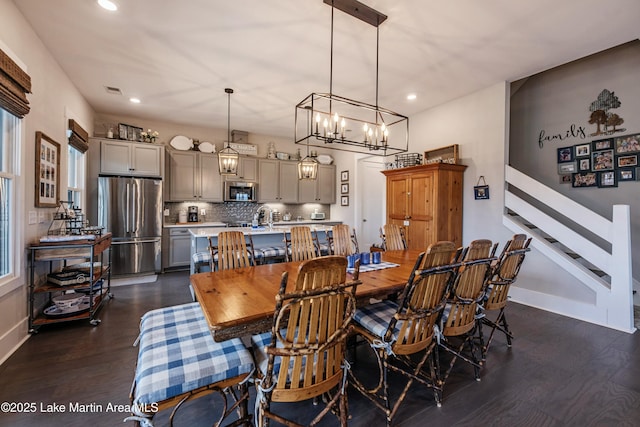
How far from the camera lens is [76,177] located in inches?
168

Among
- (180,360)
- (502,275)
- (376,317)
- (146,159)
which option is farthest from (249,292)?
(146,159)

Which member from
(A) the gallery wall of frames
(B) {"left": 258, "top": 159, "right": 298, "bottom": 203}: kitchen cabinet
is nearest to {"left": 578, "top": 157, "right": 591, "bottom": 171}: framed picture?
(A) the gallery wall of frames

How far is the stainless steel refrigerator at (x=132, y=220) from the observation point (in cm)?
459

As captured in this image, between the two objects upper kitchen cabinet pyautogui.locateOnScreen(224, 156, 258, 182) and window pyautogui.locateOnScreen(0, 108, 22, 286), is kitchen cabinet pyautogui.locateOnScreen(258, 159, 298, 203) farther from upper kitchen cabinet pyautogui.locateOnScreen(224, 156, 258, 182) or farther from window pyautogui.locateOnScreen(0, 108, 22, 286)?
window pyautogui.locateOnScreen(0, 108, 22, 286)

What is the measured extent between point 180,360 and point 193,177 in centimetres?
500

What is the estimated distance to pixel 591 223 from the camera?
3.14 metres

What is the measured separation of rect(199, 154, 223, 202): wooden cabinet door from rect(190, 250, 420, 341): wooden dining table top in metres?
3.95

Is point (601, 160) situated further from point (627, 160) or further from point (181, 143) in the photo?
point (181, 143)

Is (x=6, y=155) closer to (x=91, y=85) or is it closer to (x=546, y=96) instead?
(x=91, y=85)

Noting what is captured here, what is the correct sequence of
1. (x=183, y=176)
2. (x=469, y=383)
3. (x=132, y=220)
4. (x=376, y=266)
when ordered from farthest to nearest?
1. (x=183, y=176)
2. (x=132, y=220)
3. (x=376, y=266)
4. (x=469, y=383)

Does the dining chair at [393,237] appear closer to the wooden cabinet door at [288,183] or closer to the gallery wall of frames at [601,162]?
the gallery wall of frames at [601,162]

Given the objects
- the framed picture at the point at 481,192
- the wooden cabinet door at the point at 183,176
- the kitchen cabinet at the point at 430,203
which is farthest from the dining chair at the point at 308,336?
the wooden cabinet door at the point at 183,176

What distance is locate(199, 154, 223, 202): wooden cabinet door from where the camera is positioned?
5.76m

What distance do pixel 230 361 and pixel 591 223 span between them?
3.99m
